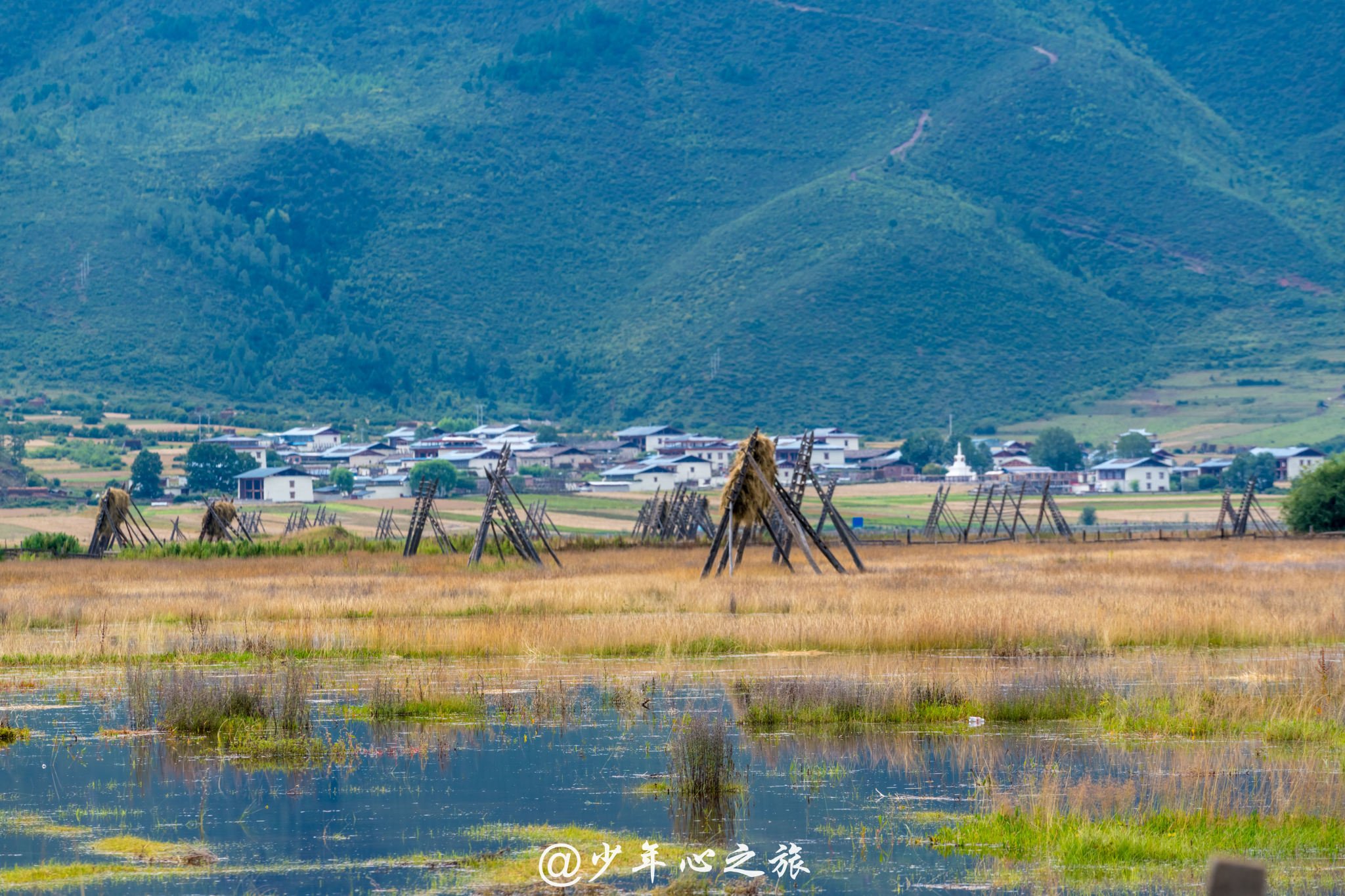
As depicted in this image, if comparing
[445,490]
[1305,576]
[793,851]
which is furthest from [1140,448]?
[793,851]

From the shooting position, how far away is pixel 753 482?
128 feet

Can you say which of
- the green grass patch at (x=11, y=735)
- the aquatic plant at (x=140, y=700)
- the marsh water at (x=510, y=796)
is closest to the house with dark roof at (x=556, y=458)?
the aquatic plant at (x=140, y=700)

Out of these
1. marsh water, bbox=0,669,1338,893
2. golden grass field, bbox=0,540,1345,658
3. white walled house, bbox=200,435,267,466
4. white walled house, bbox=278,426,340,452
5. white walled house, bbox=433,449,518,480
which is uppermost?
white walled house, bbox=278,426,340,452

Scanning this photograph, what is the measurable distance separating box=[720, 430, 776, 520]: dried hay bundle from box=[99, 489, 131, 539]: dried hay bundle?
79.7 feet

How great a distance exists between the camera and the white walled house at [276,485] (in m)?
145

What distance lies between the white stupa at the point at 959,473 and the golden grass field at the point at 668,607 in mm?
116412

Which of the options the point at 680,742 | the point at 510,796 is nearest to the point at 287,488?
the point at 680,742

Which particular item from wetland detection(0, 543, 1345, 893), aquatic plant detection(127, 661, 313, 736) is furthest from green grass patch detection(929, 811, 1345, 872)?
aquatic plant detection(127, 661, 313, 736)

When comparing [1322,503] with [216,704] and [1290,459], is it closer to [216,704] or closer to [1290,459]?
[216,704]

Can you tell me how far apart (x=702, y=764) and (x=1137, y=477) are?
15113 cm

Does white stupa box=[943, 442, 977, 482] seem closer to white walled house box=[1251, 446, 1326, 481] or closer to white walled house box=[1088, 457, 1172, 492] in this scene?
white walled house box=[1088, 457, 1172, 492]

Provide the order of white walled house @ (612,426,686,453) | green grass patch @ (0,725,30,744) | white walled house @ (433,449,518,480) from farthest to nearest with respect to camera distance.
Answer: white walled house @ (612,426,686,453)
white walled house @ (433,449,518,480)
green grass patch @ (0,725,30,744)

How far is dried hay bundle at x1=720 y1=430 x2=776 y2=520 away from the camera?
38.3m

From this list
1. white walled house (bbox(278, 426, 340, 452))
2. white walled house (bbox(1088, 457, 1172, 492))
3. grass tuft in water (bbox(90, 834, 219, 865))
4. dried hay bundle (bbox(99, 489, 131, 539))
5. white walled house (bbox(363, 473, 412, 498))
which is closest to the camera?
grass tuft in water (bbox(90, 834, 219, 865))
